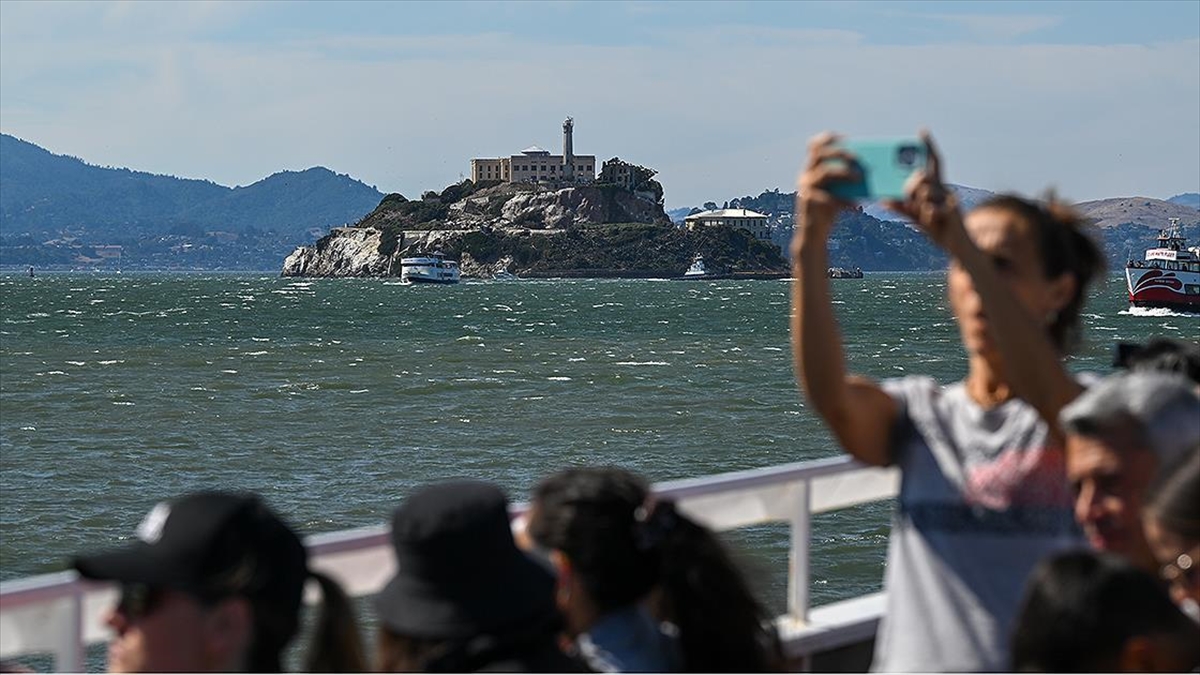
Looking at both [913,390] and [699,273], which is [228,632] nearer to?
[913,390]

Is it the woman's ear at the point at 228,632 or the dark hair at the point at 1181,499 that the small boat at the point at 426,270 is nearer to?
the woman's ear at the point at 228,632

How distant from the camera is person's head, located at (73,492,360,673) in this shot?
231cm

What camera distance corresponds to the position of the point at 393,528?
249 centimetres

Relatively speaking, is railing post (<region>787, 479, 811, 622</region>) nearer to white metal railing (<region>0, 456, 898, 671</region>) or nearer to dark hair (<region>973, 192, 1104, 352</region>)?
white metal railing (<region>0, 456, 898, 671</region>)

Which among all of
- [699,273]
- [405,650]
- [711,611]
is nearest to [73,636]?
[405,650]

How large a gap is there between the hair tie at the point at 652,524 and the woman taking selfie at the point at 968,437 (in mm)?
298

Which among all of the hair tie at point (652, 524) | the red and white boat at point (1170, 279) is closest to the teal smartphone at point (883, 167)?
the hair tie at point (652, 524)

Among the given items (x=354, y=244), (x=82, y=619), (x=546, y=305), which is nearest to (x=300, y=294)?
(x=546, y=305)

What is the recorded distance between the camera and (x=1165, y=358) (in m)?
3.20

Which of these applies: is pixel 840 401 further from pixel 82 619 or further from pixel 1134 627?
pixel 82 619

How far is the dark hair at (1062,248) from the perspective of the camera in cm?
279

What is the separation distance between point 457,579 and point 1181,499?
102 centimetres

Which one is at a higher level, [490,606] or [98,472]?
[490,606]

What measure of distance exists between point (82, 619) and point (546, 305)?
330 feet
